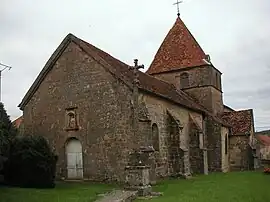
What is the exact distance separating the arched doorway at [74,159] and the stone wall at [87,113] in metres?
0.36

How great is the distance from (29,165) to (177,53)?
22.1 metres

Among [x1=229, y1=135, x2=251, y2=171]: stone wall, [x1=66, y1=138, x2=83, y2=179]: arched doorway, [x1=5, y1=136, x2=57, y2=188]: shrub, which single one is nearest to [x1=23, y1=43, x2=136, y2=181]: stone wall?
[x1=66, y1=138, x2=83, y2=179]: arched doorway

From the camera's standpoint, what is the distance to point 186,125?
2792 cm

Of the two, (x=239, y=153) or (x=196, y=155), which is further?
(x=239, y=153)

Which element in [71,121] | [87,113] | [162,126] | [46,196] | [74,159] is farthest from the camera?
[162,126]

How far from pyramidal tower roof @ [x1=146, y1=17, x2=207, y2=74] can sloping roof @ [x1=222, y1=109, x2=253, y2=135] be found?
7198 millimetres

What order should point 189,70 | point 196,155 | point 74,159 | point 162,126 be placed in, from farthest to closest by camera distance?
1. point 189,70
2. point 196,155
3. point 162,126
4. point 74,159

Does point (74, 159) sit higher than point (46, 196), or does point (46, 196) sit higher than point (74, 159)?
point (74, 159)

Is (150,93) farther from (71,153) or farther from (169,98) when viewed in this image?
(71,153)

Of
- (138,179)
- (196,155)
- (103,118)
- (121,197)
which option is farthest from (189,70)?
(121,197)

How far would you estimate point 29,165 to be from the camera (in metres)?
18.2

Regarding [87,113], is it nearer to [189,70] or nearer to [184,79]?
[184,79]

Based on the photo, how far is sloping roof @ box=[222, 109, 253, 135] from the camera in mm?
36594

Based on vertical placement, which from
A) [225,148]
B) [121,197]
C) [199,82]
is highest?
[199,82]
